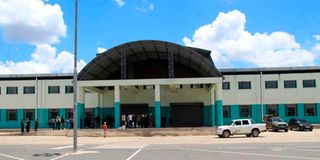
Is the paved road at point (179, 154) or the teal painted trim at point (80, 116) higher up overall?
the teal painted trim at point (80, 116)

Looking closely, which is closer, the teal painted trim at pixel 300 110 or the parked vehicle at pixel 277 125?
the parked vehicle at pixel 277 125

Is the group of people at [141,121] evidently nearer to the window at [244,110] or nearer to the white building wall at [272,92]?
the white building wall at [272,92]

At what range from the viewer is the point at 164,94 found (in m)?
52.2

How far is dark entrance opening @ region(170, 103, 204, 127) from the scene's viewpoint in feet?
169

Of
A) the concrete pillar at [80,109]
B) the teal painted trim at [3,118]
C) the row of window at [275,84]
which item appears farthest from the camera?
the teal painted trim at [3,118]

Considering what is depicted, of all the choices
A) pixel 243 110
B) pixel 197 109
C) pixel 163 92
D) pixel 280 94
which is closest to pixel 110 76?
pixel 163 92

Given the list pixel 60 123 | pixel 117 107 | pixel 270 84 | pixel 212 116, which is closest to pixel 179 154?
pixel 117 107

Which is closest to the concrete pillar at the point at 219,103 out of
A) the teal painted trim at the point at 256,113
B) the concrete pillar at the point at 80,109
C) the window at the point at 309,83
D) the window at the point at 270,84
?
the teal painted trim at the point at 256,113

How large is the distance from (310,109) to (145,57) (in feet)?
69.4

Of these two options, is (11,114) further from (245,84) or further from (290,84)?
(290,84)

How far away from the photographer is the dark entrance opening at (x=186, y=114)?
5156 centimetres

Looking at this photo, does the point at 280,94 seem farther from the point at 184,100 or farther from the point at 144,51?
the point at 144,51

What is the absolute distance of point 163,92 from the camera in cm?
5228

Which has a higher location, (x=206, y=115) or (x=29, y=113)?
(x=29, y=113)
